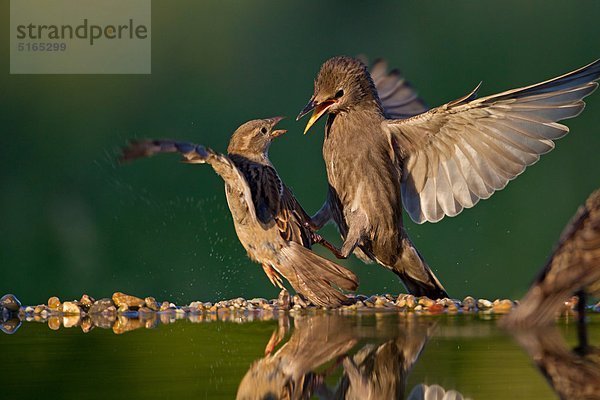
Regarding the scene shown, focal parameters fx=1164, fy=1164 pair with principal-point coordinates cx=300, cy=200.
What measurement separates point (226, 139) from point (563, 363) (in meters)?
7.43

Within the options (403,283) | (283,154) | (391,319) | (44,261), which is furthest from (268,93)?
(391,319)

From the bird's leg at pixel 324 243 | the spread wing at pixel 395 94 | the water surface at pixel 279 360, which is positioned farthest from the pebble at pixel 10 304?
the spread wing at pixel 395 94

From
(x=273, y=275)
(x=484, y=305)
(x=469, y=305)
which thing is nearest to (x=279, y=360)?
(x=469, y=305)

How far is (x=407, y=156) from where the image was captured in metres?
8.01

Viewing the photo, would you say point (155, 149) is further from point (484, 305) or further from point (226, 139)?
point (226, 139)

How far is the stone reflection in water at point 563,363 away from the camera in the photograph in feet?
11.2

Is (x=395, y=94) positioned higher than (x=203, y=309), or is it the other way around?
(x=395, y=94)

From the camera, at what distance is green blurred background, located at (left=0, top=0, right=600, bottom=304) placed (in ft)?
34.0

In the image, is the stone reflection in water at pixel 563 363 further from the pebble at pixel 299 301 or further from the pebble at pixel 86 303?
the pebble at pixel 86 303

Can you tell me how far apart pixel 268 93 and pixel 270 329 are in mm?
6307

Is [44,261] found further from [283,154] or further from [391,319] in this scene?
[391,319]

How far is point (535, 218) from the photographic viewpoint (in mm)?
10547

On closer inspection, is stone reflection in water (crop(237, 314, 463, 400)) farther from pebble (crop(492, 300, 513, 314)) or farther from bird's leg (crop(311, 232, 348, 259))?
bird's leg (crop(311, 232, 348, 259))

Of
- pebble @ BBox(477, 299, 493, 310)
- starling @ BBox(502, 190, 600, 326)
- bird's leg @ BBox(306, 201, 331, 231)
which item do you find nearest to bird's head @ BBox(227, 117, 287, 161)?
bird's leg @ BBox(306, 201, 331, 231)
